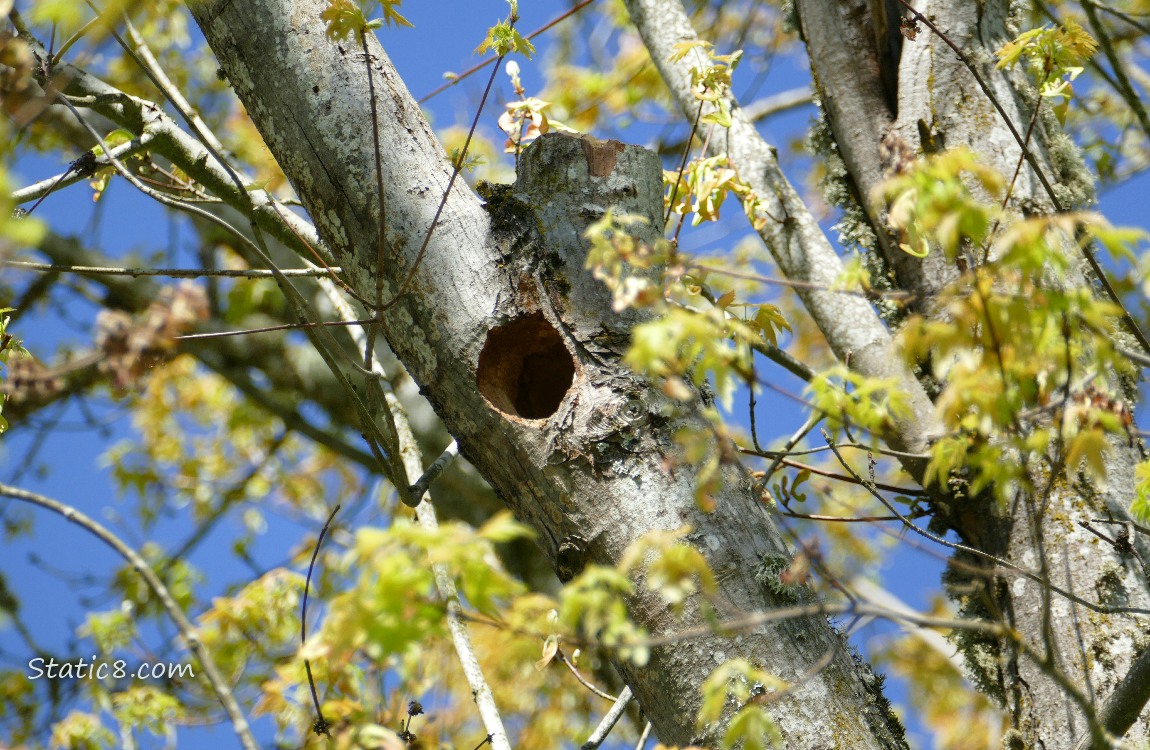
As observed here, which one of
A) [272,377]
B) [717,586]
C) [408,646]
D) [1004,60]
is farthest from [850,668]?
[272,377]

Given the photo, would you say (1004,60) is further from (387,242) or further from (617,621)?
(617,621)

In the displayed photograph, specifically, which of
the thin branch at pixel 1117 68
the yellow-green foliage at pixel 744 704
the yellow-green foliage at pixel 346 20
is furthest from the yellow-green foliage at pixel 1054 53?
the yellow-green foliage at pixel 744 704

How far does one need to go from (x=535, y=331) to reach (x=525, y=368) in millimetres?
175

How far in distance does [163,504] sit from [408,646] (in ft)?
19.9

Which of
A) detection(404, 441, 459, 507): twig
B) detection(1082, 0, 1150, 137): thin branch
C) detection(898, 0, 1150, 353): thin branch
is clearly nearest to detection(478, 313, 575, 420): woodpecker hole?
detection(404, 441, 459, 507): twig

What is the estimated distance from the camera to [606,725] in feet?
6.33

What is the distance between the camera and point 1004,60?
216 centimetres

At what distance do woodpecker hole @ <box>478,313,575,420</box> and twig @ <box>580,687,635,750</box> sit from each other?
0.63 metres

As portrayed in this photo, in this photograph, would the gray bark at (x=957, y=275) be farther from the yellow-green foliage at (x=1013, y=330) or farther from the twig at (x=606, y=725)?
the twig at (x=606, y=725)

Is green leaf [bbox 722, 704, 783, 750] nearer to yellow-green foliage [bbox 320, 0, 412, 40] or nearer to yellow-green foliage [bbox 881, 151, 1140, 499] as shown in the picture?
yellow-green foliage [bbox 881, 151, 1140, 499]

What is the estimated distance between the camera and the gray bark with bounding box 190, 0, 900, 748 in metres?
1.51

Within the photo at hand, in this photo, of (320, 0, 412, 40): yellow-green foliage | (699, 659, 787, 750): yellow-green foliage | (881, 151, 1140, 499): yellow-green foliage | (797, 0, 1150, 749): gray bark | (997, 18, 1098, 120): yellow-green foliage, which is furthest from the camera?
(997, 18, 1098, 120): yellow-green foliage

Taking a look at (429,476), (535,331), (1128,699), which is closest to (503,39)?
(535,331)

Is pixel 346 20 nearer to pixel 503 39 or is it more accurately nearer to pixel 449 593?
pixel 503 39
